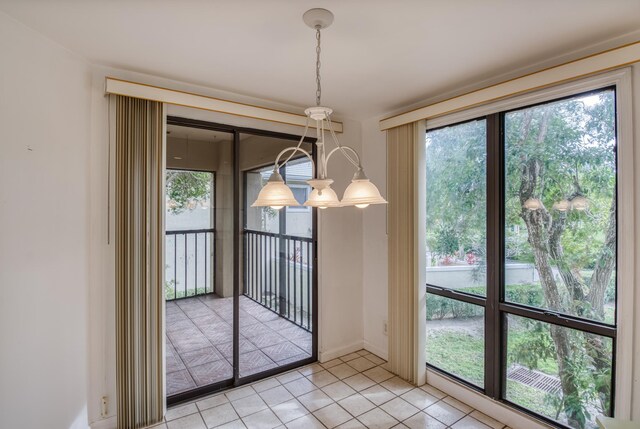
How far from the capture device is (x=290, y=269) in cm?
339

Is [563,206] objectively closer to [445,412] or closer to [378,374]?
[445,412]

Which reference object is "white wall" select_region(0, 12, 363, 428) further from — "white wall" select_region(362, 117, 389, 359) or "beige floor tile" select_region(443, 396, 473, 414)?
"beige floor tile" select_region(443, 396, 473, 414)

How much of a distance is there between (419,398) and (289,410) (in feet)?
3.61

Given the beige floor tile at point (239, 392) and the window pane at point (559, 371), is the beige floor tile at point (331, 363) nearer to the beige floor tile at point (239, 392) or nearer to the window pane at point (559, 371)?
the beige floor tile at point (239, 392)

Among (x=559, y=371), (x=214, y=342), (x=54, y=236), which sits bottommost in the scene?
(x=214, y=342)

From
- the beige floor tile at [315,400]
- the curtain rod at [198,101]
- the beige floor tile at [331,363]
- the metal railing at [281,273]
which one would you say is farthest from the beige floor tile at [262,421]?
the curtain rod at [198,101]

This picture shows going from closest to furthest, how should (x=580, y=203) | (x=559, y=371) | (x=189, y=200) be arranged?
(x=580, y=203), (x=559, y=371), (x=189, y=200)

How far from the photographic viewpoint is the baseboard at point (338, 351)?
3.34 m

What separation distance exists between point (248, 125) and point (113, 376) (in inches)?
87.3

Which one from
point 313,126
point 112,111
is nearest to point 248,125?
point 313,126

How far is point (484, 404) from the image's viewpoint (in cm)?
249

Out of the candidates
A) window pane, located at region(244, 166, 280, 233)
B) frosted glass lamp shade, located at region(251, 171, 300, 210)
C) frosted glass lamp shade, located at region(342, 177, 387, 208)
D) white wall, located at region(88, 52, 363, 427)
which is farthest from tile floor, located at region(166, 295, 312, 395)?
frosted glass lamp shade, located at region(342, 177, 387, 208)

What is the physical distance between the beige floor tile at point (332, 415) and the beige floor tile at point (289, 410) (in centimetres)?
12

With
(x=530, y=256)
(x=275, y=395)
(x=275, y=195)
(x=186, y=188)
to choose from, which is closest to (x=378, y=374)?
(x=275, y=395)
